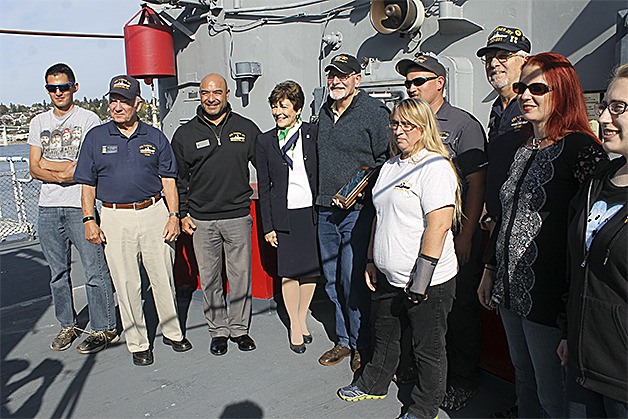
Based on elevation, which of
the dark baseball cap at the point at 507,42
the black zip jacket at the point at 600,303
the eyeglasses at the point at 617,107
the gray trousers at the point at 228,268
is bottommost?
the gray trousers at the point at 228,268

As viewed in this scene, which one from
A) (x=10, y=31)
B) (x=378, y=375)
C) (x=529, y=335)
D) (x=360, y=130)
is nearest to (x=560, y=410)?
(x=529, y=335)

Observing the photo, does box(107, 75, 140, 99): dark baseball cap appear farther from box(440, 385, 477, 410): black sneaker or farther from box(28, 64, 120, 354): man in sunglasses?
box(440, 385, 477, 410): black sneaker

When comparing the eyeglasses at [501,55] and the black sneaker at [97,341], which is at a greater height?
the eyeglasses at [501,55]

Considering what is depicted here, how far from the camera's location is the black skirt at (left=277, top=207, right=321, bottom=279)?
3.70 meters

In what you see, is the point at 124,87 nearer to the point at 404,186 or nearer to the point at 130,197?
the point at 130,197

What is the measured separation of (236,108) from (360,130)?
3432mm

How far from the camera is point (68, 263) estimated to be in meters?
4.18

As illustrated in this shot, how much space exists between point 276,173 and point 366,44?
2.45 metres

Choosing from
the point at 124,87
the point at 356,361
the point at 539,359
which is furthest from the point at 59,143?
the point at 539,359

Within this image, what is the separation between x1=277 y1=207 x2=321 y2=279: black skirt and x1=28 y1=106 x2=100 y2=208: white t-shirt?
1603 mm

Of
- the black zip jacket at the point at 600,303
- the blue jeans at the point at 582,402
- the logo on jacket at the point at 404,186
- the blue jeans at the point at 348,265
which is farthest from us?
the blue jeans at the point at 348,265

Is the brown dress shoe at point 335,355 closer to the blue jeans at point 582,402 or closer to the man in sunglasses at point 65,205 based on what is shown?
the man in sunglasses at point 65,205

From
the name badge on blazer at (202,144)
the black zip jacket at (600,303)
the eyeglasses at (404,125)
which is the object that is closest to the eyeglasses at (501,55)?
the eyeglasses at (404,125)

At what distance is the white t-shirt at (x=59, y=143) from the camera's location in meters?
3.95
